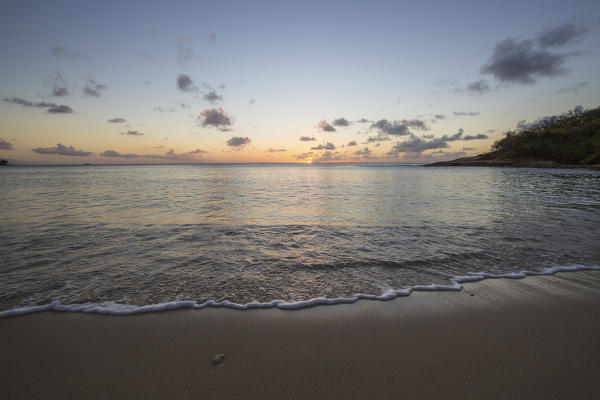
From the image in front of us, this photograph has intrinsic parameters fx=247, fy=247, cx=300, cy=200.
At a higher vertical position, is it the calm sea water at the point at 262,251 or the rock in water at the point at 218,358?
the rock in water at the point at 218,358

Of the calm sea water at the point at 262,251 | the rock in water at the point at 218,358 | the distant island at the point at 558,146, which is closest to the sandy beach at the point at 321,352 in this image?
the rock in water at the point at 218,358

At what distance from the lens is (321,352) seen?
271cm

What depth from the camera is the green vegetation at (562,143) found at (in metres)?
60.4

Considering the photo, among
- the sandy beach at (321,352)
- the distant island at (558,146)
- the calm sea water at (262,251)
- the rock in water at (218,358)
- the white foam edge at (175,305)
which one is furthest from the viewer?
A: the distant island at (558,146)

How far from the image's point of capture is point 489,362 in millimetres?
2535

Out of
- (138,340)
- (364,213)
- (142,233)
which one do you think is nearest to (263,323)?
(138,340)

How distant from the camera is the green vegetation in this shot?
60.4 m

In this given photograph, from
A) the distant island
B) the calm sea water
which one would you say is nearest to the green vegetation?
the distant island

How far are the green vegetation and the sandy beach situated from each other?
84.0 metres

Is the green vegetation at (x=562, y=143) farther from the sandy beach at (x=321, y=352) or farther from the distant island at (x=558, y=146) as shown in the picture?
the sandy beach at (x=321, y=352)

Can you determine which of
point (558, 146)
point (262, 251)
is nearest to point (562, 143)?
point (558, 146)

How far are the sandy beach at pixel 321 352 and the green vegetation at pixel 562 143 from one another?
83978 millimetres

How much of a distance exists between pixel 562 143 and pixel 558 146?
141 cm

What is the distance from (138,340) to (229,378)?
4.54 feet
